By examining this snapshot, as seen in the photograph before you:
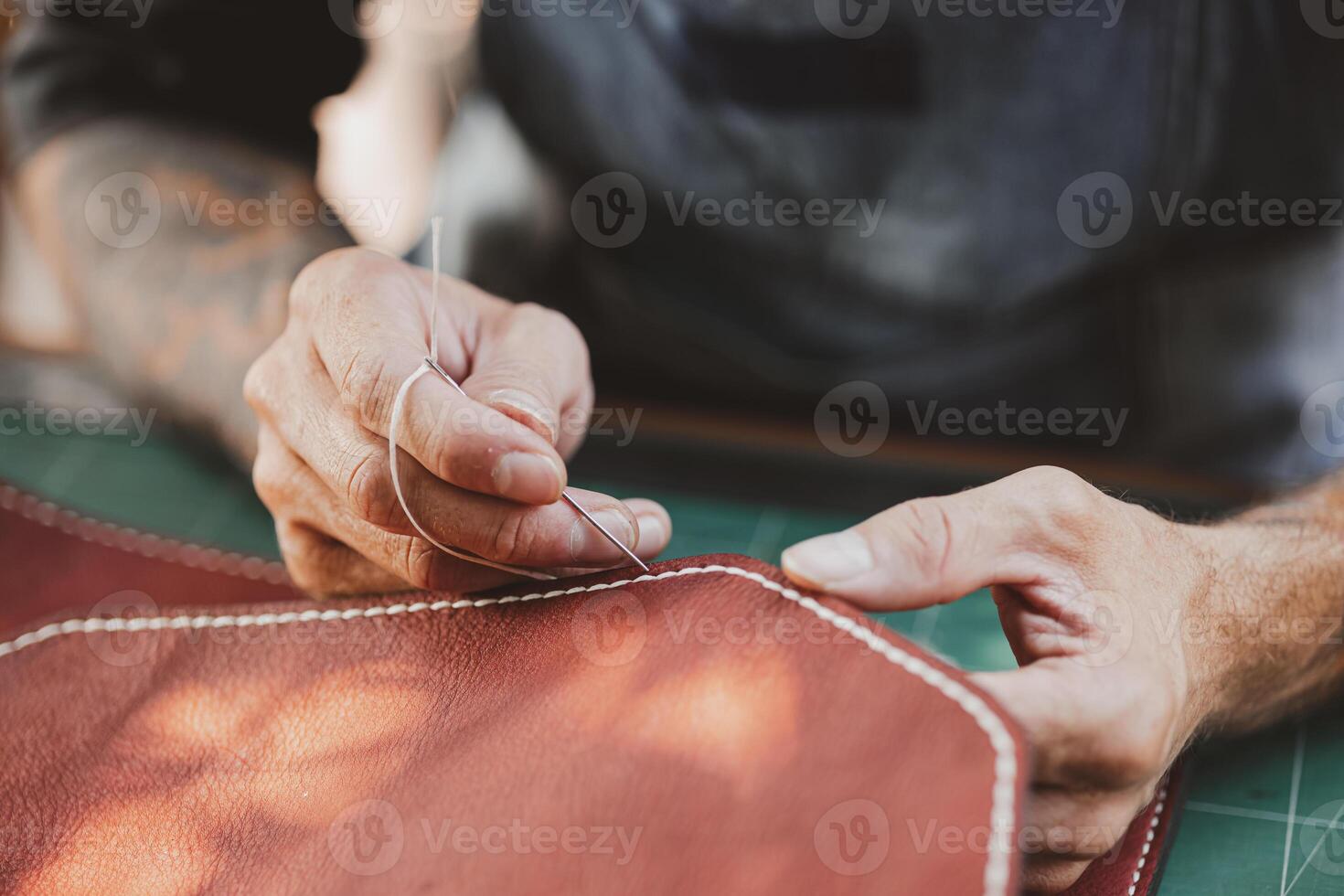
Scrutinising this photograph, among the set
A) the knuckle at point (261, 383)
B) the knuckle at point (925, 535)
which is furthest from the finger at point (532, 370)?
the knuckle at point (925, 535)

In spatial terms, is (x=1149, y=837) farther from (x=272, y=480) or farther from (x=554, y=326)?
(x=272, y=480)

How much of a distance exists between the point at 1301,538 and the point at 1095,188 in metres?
0.62

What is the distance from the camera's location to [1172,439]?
64.0 inches

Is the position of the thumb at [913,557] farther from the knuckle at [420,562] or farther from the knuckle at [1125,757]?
the knuckle at [420,562]

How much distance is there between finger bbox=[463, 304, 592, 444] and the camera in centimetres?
95

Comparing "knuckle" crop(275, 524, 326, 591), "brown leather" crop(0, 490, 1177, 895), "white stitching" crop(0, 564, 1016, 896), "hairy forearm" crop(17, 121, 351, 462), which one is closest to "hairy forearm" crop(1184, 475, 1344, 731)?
"white stitching" crop(0, 564, 1016, 896)

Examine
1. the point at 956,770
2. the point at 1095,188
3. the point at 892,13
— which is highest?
the point at 892,13

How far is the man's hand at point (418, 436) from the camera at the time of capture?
885 millimetres

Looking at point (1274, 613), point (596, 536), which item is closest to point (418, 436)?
point (596, 536)

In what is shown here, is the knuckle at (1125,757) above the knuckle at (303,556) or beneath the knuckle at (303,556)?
above

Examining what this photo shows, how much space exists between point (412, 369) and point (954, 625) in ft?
2.34

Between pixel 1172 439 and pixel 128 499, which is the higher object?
pixel 1172 439

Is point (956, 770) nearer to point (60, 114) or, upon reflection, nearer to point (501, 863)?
point (501, 863)

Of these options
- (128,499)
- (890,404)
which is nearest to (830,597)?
(890,404)
